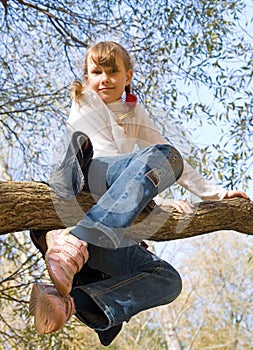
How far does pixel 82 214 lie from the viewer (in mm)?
2014

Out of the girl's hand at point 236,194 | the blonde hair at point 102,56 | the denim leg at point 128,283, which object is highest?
the blonde hair at point 102,56

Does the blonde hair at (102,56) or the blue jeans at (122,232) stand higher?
the blonde hair at (102,56)

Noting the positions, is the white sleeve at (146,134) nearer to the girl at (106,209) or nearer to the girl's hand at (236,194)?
the girl at (106,209)

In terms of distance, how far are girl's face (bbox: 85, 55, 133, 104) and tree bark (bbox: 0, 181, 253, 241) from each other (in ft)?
1.58

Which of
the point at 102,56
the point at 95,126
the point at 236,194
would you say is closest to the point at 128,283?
the point at 95,126

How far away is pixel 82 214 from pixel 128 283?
256mm

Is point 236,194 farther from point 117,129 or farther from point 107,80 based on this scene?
point 107,80

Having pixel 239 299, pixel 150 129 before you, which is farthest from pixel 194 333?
pixel 150 129

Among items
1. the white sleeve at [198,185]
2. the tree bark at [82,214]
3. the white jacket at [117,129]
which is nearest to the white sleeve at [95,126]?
the white jacket at [117,129]

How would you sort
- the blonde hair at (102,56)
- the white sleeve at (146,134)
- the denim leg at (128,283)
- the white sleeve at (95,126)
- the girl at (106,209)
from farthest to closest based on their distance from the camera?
the white sleeve at (146,134) < the blonde hair at (102,56) < the white sleeve at (95,126) < the denim leg at (128,283) < the girl at (106,209)

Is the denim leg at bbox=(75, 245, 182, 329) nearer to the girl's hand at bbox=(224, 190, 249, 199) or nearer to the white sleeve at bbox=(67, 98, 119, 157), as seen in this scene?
the white sleeve at bbox=(67, 98, 119, 157)

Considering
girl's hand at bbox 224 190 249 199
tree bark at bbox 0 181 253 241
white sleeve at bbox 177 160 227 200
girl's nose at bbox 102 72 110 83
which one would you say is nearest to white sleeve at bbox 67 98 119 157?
girl's nose at bbox 102 72 110 83

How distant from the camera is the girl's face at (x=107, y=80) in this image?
94.0 inches

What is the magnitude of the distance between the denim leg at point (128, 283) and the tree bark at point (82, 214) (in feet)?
0.31
